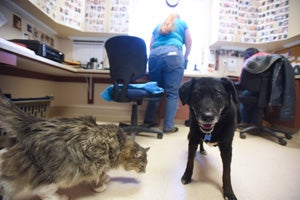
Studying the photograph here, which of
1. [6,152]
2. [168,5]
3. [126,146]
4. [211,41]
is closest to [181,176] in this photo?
[126,146]

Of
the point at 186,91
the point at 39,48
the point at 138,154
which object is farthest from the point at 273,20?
the point at 39,48

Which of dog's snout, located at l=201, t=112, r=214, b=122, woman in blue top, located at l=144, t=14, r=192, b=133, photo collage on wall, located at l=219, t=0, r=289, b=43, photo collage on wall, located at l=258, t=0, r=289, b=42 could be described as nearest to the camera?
dog's snout, located at l=201, t=112, r=214, b=122

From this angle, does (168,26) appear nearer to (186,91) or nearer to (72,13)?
(186,91)

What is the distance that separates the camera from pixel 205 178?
1032mm

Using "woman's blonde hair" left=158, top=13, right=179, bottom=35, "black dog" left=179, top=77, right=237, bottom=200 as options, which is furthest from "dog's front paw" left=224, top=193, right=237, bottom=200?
"woman's blonde hair" left=158, top=13, right=179, bottom=35

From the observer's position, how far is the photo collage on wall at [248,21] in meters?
2.71

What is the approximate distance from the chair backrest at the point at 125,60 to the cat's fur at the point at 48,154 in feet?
2.85

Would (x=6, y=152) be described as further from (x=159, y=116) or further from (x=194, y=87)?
(x=159, y=116)

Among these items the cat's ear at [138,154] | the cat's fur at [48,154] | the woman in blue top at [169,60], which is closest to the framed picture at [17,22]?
the woman in blue top at [169,60]

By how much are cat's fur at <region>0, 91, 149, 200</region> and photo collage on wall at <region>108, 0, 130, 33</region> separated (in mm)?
2286

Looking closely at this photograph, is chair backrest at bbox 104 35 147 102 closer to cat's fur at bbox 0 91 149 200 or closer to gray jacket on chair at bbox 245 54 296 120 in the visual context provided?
cat's fur at bbox 0 91 149 200

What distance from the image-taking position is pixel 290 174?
44.6 inches

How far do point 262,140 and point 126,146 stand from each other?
70.2 inches

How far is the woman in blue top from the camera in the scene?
1.94 metres
